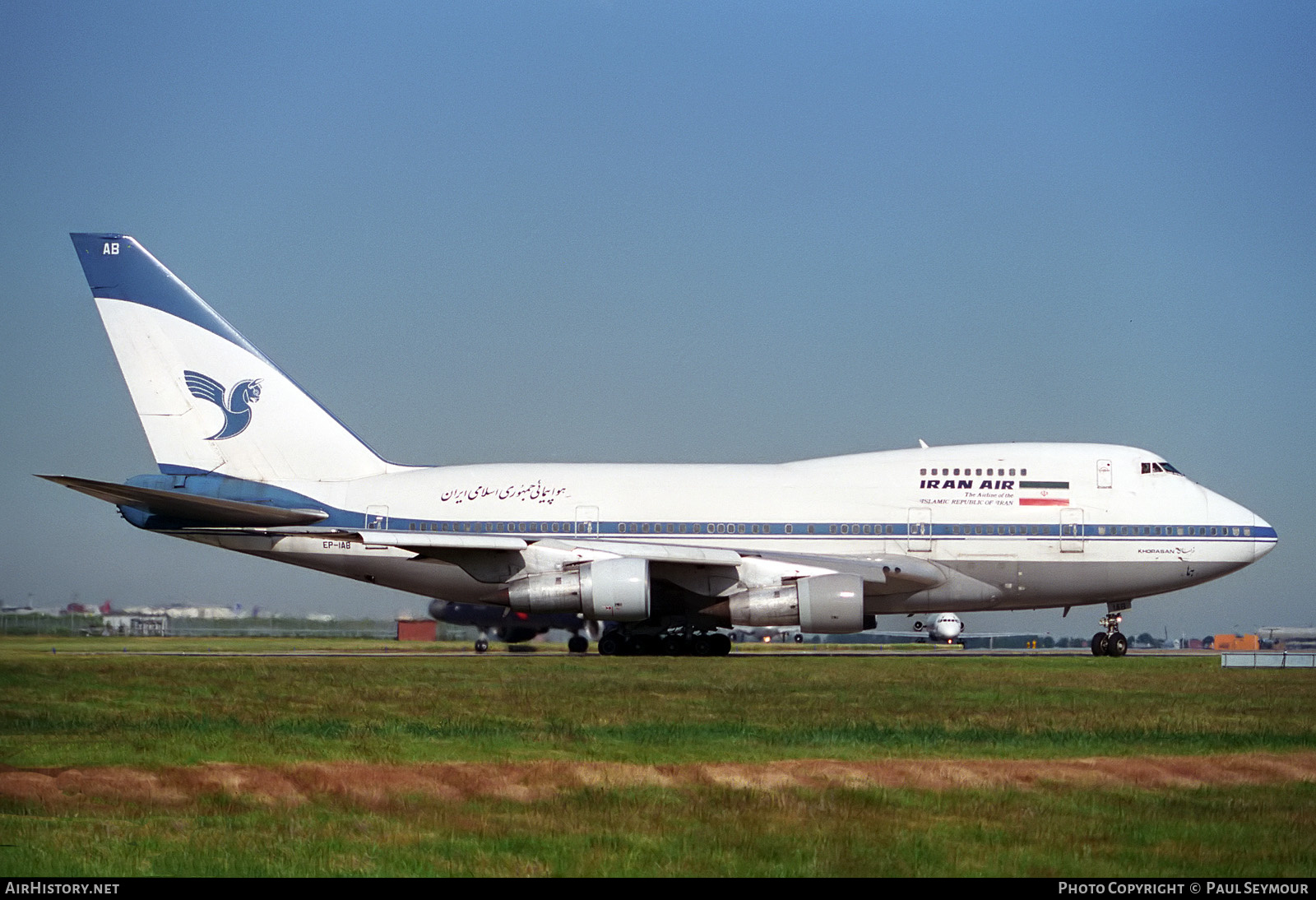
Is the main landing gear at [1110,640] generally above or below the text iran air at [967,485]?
below

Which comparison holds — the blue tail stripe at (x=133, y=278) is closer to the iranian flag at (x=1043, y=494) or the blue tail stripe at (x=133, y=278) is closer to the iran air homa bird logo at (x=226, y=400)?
the iran air homa bird logo at (x=226, y=400)

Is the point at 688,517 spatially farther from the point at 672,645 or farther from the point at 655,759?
the point at 655,759

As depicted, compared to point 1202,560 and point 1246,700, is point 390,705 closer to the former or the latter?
point 1246,700

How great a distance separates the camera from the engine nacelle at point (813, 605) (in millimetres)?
29547

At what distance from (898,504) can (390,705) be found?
675 inches

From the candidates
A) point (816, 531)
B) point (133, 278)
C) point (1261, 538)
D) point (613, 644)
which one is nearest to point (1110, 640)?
point (1261, 538)

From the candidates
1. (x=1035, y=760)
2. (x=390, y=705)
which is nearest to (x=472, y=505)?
(x=390, y=705)

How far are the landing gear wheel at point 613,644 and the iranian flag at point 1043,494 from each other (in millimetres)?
9626

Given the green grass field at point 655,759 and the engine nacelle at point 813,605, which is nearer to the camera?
the green grass field at point 655,759

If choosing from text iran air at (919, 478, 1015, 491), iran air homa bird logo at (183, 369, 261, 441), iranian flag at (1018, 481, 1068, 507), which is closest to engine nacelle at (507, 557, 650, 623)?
text iran air at (919, 478, 1015, 491)

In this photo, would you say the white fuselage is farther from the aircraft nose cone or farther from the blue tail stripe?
the blue tail stripe

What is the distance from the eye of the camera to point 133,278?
34250 millimetres

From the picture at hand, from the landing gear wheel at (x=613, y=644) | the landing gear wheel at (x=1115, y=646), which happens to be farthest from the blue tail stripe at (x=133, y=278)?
the landing gear wheel at (x=1115, y=646)

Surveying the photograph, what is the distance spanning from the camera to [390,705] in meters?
18.0
